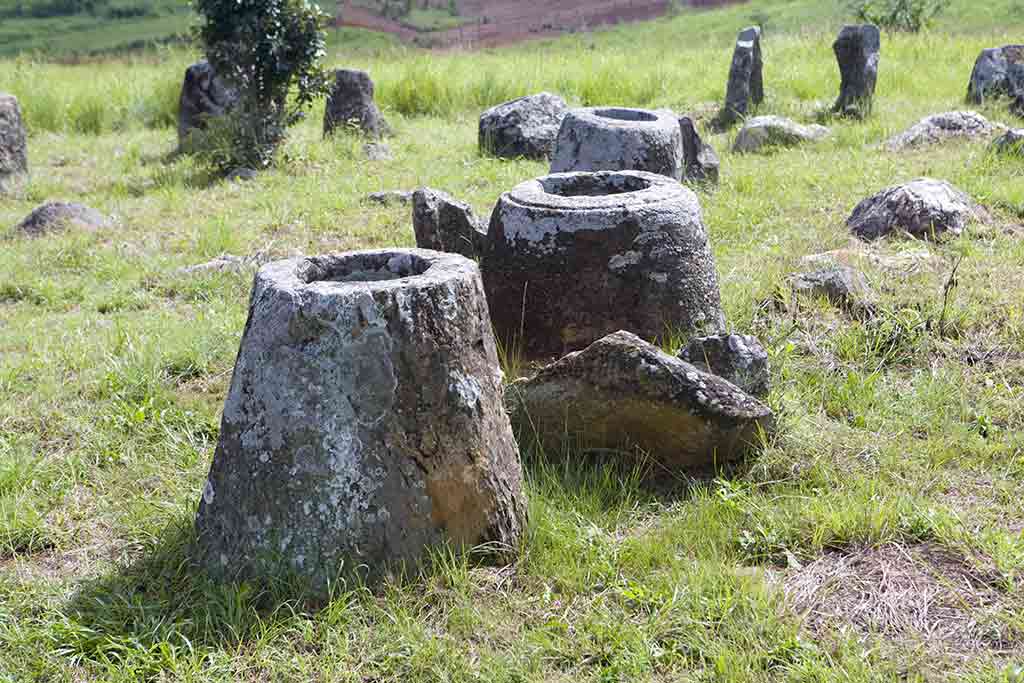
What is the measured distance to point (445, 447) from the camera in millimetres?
3285

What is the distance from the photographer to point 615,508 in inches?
149

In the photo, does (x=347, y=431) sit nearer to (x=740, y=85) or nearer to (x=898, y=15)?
(x=740, y=85)

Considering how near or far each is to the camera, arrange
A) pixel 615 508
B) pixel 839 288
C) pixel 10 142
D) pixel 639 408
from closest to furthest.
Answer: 1. pixel 615 508
2. pixel 639 408
3. pixel 839 288
4. pixel 10 142

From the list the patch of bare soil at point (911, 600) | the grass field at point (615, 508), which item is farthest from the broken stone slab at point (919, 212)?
the patch of bare soil at point (911, 600)

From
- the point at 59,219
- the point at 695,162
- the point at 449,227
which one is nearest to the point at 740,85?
the point at 695,162

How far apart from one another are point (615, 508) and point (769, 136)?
25.7 ft

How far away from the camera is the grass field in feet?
9.93

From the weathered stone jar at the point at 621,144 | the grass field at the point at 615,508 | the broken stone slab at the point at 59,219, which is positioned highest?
the weathered stone jar at the point at 621,144

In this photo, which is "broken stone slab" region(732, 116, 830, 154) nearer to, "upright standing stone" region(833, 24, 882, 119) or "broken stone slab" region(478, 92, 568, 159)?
"upright standing stone" region(833, 24, 882, 119)

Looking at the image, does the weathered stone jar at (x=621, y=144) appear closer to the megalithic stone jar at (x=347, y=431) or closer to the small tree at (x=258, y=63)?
the megalithic stone jar at (x=347, y=431)

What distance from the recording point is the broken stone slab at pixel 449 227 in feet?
18.8

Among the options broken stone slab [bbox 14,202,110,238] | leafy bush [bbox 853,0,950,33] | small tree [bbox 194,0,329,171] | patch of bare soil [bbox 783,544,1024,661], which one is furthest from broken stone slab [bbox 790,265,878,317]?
leafy bush [bbox 853,0,950,33]

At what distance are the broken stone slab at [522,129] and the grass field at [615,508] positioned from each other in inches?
120

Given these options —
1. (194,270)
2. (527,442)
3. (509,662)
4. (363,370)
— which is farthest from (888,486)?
(194,270)
